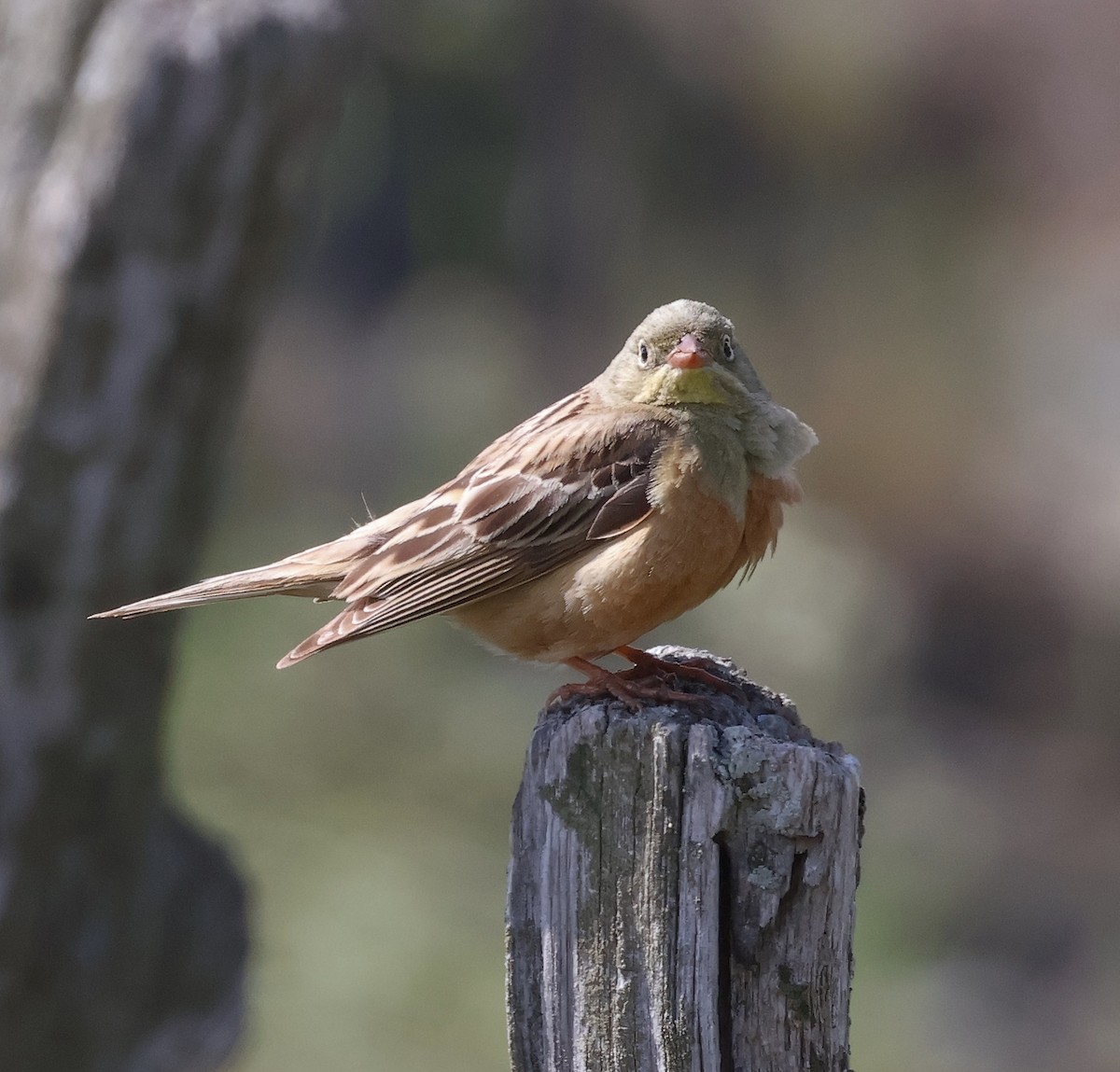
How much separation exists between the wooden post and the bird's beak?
63.0 inches

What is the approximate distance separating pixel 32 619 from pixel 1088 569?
30.8ft

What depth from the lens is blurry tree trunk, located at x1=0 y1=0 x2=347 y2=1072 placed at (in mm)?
5004

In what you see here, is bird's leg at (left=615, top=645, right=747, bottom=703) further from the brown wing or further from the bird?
the brown wing

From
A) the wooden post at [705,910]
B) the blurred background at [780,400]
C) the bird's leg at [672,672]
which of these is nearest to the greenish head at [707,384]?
the bird's leg at [672,672]

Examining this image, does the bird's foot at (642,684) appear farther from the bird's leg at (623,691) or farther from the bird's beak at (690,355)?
the bird's beak at (690,355)

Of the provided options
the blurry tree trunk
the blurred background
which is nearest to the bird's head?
the blurry tree trunk

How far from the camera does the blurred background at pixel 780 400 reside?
990 cm

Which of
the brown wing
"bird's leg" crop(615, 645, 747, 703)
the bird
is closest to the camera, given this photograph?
"bird's leg" crop(615, 645, 747, 703)

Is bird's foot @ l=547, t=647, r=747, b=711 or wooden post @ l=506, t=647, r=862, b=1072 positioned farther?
bird's foot @ l=547, t=647, r=747, b=711

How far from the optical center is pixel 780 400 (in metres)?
11.7

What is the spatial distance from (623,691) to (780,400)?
27.6 ft

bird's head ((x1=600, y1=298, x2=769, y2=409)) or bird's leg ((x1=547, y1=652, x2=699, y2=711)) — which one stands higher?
bird's head ((x1=600, y1=298, x2=769, y2=409))

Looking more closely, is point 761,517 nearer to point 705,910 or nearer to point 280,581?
point 280,581

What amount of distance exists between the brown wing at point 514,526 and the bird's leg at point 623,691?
0.44 metres
